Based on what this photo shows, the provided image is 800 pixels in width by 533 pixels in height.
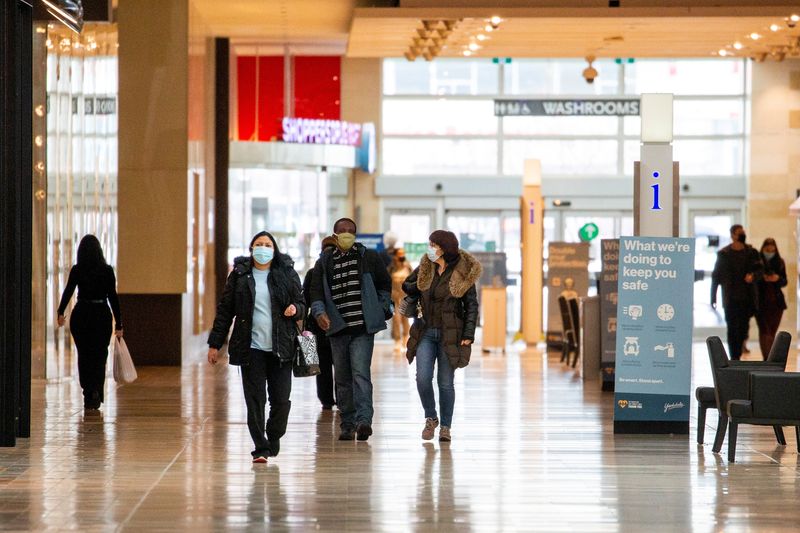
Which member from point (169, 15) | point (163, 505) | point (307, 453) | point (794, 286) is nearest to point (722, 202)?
point (794, 286)

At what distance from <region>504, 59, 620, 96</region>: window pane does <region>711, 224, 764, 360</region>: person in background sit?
31.8 ft

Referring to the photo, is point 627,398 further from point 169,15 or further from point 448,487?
point 169,15

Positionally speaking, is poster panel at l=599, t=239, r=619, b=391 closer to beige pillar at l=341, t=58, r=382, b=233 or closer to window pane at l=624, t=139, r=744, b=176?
beige pillar at l=341, t=58, r=382, b=233

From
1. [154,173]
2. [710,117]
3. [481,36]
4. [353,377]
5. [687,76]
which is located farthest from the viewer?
[687,76]

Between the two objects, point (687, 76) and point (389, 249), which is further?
point (687, 76)

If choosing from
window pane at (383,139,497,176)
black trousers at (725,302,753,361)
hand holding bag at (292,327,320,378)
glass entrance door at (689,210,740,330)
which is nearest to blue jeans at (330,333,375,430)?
hand holding bag at (292,327,320,378)

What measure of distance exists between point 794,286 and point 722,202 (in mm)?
3082

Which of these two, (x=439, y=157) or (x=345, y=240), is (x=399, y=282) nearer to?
(x=439, y=157)

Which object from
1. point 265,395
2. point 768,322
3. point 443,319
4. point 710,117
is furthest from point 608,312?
point 710,117

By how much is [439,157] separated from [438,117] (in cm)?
78

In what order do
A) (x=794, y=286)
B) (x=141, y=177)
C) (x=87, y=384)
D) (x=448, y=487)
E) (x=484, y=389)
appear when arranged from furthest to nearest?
(x=794, y=286)
(x=141, y=177)
(x=484, y=389)
(x=87, y=384)
(x=448, y=487)

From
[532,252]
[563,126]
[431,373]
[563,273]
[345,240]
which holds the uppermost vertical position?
[563,126]

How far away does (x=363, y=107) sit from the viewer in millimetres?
26234

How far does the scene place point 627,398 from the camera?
10227 mm
